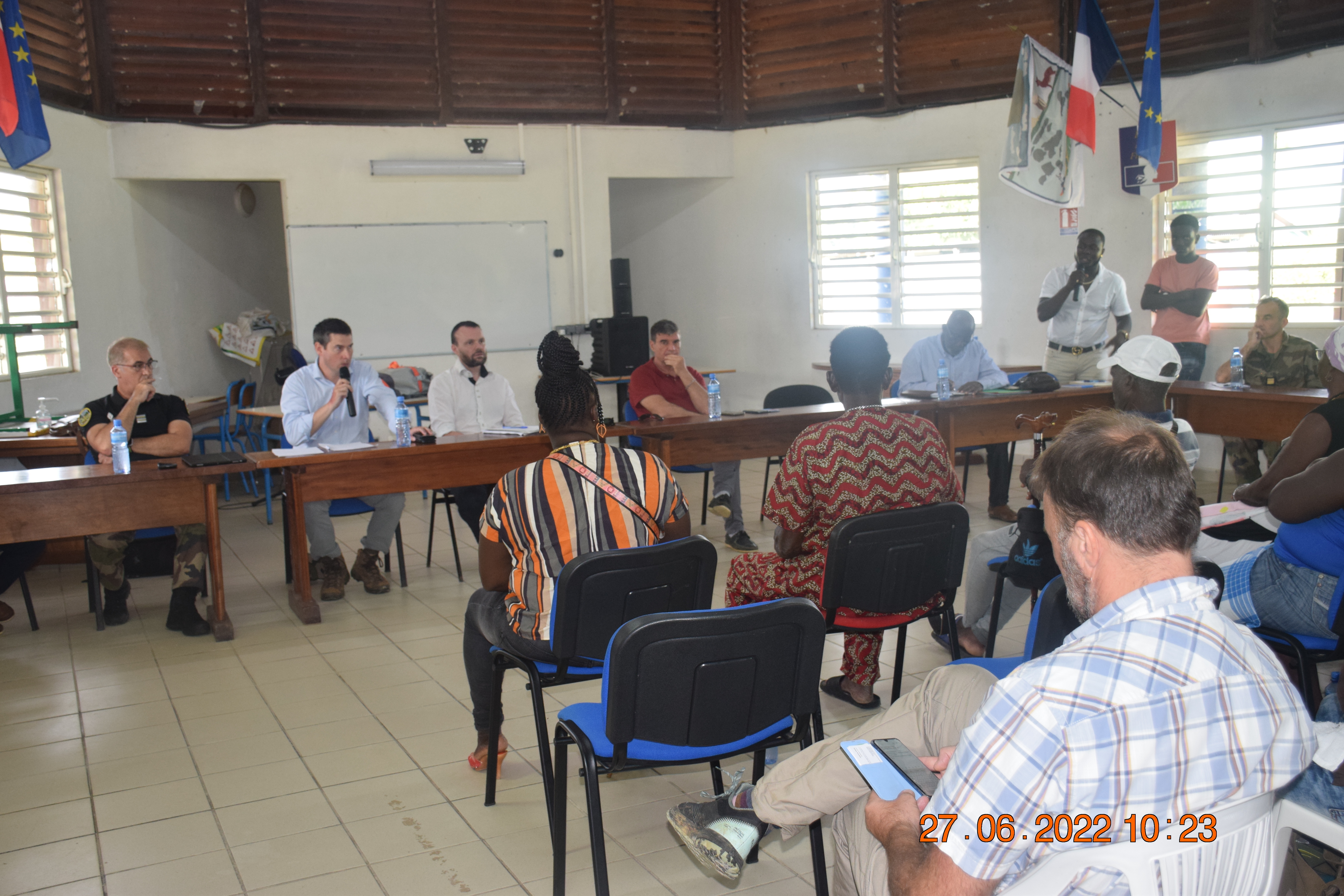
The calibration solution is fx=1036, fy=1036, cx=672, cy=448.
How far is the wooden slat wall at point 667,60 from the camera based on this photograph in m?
8.39

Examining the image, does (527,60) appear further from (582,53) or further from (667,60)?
(667,60)

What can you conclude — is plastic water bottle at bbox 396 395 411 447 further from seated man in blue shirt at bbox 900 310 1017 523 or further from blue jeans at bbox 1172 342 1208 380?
blue jeans at bbox 1172 342 1208 380

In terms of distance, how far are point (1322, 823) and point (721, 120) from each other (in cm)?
803

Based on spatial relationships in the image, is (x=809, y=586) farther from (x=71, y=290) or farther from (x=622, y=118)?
(x=622, y=118)

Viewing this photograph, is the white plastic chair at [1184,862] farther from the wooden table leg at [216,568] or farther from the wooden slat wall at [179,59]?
the wooden slat wall at [179,59]

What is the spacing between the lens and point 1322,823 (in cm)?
150

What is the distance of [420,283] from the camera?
26.8ft

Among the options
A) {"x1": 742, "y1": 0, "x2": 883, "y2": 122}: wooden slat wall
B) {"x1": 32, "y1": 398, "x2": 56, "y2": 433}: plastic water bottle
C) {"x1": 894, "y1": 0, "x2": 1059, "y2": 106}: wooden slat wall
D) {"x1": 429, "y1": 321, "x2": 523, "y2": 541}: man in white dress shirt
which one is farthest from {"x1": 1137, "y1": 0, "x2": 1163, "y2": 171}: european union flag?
{"x1": 32, "y1": 398, "x2": 56, "y2": 433}: plastic water bottle

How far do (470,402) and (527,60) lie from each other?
A: 13.2 feet

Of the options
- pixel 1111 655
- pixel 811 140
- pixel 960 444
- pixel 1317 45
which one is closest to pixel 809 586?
pixel 1111 655

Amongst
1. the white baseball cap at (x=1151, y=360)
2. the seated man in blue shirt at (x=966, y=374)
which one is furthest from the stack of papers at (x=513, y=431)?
the white baseball cap at (x=1151, y=360)

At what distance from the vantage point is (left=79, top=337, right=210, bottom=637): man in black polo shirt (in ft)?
14.6

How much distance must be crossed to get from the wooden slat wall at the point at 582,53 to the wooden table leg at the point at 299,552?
3.86m

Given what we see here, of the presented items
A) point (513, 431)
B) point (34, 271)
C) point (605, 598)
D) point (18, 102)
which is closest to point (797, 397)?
point (513, 431)
